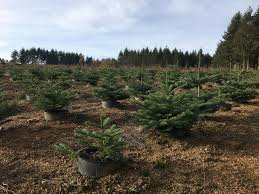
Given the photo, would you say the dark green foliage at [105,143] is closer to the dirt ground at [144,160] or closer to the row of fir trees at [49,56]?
the dirt ground at [144,160]

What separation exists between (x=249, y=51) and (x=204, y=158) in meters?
38.9

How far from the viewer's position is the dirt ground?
5852 mm

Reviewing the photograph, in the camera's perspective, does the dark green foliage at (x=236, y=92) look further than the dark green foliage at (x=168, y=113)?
Yes

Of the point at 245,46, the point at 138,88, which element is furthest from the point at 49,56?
the point at 138,88

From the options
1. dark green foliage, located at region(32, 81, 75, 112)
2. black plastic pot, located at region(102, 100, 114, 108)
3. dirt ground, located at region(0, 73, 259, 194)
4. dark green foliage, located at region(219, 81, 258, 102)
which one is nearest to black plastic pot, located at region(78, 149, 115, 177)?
dirt ground, located at region(0, 73, 259, 194)

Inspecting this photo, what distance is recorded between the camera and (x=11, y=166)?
668 centimetres

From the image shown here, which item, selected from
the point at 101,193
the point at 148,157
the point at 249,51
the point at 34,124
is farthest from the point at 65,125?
the point at 249,51

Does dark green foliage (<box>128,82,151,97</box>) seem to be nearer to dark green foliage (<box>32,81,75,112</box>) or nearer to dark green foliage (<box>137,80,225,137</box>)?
dark green foliage (<box>32,81,75,112</box>)

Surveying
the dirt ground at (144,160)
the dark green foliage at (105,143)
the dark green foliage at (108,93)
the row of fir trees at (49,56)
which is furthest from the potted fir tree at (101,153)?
the row of fir trees at (49,56)

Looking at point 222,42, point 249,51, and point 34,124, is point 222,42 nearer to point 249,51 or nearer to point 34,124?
point 249,51

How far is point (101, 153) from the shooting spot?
5.98 meters

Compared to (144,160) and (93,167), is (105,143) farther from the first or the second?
(144,160)

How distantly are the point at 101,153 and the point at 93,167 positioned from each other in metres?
0.27

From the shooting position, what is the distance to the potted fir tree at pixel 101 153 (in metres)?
5.86
